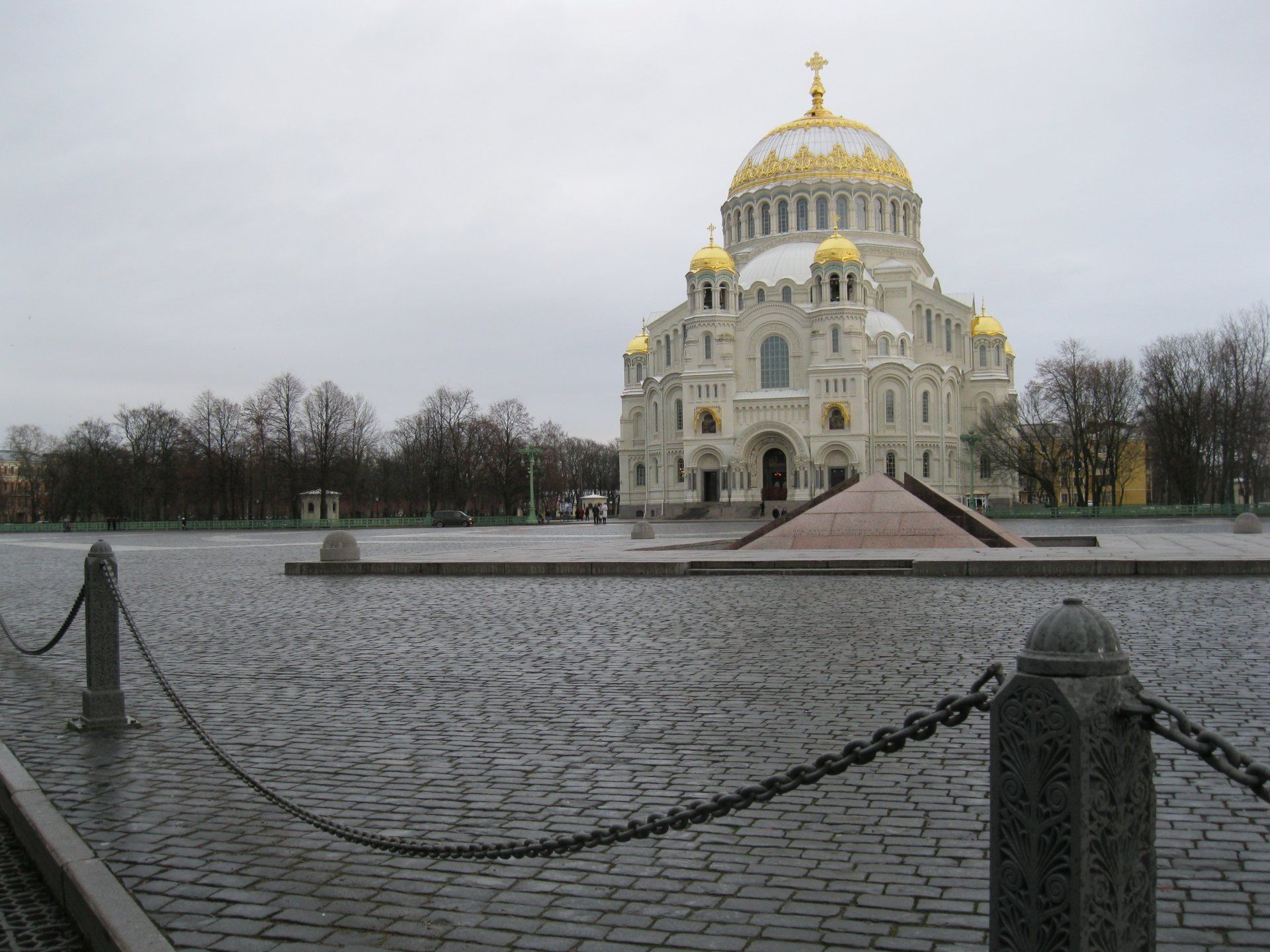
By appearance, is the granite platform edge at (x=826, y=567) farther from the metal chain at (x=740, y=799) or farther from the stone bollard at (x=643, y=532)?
the metal chain at (x=740, y=799)

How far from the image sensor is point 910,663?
27.6 ft

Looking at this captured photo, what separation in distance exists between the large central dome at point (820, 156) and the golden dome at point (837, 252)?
28.0ft

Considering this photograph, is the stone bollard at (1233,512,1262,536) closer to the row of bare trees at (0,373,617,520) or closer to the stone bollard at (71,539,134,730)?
the stone bollard at (71,539,134,730)

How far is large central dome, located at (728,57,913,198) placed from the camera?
7519 centimetres

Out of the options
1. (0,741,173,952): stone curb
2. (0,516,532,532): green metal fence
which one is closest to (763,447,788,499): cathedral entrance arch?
(0,516,532,532): green metal fence

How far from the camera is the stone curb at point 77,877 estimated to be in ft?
11.7

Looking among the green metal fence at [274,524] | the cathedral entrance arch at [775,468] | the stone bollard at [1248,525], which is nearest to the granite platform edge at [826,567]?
the stone bollard at [1248,525]

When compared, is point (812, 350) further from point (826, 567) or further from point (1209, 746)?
point (1209, 746)

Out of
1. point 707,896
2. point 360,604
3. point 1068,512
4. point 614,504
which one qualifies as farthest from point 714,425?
point 707,896

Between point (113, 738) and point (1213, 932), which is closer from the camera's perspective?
point (1213, 932)

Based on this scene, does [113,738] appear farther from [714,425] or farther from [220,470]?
[220,470]

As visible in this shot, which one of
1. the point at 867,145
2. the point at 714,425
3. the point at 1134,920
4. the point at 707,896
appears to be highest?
the point at 867,145

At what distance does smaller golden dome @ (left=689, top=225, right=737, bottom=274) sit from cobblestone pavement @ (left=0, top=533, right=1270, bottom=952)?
60272mm

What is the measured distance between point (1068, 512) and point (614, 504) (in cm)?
4702
